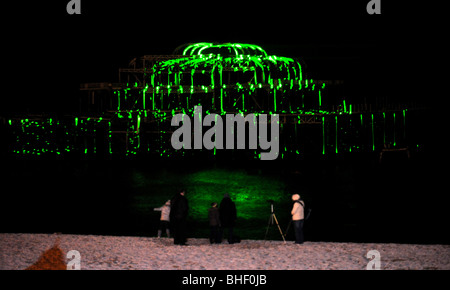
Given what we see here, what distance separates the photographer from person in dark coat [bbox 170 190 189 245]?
21453 mm

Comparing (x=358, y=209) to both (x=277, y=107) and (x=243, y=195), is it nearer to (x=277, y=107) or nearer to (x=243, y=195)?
(x=243, y=195)

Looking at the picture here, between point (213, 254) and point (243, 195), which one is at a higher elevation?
point (243, 195)

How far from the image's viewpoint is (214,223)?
22.0m

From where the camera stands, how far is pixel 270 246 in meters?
21.6

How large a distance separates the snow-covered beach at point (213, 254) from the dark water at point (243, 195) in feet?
6.31

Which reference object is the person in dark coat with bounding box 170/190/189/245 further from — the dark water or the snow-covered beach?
the dark water

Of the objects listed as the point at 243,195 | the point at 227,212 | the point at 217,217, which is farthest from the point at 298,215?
the point at 243,195

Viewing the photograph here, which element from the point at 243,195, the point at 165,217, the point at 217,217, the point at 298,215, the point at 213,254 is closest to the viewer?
the point at 213,254

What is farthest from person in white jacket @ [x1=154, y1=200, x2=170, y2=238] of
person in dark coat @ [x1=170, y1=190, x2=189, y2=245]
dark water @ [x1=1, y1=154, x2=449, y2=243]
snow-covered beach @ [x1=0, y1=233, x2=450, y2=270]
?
person in dark coat @ [x1=170, y1=190, x2=189, y2=245]

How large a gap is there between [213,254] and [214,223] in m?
2.30

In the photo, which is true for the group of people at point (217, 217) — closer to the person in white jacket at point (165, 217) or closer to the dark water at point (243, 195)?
the person in white jacket at point (165, 217)

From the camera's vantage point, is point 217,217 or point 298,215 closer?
point 298,215

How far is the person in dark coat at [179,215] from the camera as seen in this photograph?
21.5 metres

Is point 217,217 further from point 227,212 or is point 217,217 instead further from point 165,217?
point 165,217
